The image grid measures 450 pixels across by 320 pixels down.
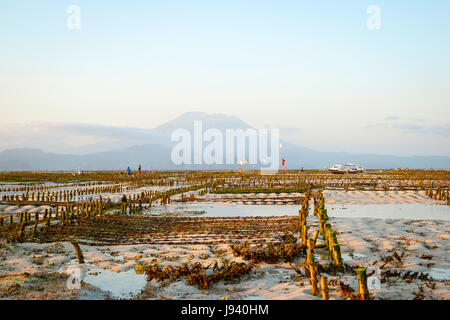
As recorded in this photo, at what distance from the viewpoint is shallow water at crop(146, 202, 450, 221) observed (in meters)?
18.5

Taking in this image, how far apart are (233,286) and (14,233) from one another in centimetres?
903

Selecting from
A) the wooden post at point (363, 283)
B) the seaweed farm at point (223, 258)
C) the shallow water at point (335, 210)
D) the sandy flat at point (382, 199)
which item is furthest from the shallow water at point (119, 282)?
the sandy flat at point (382, 199)

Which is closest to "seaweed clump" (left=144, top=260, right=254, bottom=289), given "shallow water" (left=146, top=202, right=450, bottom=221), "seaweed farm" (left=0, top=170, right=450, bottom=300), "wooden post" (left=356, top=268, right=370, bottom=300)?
"seaweed farm" (left=0, top=170, right=450, bottom=300)

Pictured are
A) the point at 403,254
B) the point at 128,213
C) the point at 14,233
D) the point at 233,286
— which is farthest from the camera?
the point at 128,213

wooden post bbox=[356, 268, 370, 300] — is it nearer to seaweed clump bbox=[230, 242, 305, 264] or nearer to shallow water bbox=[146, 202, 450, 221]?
seaweed clump bbox=[230, 242, 305, 264]

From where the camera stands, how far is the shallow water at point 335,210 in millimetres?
18547

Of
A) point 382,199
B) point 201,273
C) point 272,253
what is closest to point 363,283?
point 272,253

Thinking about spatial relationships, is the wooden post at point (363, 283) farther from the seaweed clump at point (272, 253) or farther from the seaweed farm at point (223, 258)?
the seaweed clump at point (272, 253)

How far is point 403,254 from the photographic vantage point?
383 inches

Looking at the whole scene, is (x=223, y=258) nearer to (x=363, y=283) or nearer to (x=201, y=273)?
(x=201, y=273)

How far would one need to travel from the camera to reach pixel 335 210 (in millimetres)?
20094
